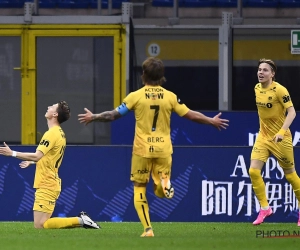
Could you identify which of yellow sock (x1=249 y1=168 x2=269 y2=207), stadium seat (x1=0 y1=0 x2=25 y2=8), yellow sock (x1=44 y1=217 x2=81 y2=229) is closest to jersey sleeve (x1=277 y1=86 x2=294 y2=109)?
yellow sock (x1=249 y1=168 x2=269 y2=207)

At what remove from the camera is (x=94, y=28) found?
60.9 ft

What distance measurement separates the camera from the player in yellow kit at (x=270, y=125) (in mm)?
11641

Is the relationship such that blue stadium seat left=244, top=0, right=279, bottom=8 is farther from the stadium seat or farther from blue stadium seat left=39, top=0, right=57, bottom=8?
the stadium seat

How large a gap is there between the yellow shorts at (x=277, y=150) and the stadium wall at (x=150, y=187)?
72.5 inches

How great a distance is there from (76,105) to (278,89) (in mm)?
7663

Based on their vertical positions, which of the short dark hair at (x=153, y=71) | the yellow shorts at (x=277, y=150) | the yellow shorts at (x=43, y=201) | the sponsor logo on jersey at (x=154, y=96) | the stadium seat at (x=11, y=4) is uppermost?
the stadium seat at (x=11, y=4)

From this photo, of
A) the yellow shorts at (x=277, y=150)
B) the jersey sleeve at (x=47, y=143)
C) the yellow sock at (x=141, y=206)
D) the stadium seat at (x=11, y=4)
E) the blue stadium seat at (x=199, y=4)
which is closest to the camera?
the yellow sock at (x=141, y=206)

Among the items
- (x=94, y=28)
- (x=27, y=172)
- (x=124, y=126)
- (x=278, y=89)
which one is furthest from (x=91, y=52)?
(x=278, y=89)

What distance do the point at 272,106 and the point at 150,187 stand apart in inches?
113

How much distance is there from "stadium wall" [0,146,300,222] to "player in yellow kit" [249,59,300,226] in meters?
1.75

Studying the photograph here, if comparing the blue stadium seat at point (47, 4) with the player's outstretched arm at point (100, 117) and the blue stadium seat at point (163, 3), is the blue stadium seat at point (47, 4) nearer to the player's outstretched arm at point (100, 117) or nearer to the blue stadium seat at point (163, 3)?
the blue stadium seat at point (163, 3)

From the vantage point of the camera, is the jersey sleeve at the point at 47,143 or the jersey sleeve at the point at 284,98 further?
the jersey sleeve at the point at 284,98

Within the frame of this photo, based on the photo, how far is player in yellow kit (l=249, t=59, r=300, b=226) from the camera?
1164 cm

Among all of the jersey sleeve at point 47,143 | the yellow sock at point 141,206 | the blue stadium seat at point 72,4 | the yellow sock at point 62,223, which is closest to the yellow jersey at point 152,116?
the yellow sock at point 141,206
